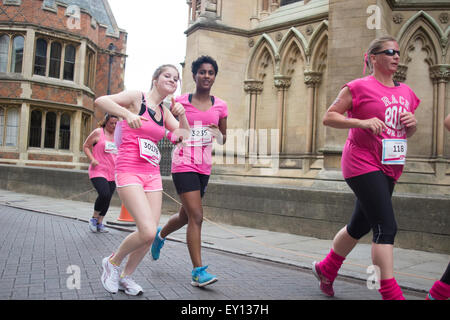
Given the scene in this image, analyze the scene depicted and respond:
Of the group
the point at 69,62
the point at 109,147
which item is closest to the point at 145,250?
the point at 109,147

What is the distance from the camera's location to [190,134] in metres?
4.29

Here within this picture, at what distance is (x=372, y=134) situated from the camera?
3.45 meters

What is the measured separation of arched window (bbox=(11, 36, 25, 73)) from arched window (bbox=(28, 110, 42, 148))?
250 cm

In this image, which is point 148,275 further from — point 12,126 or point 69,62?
point 69,62

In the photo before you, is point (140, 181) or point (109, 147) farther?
point (109, 147)

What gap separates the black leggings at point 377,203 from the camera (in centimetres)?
327

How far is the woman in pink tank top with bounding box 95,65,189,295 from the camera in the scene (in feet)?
12.0

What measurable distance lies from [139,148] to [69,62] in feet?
79.3

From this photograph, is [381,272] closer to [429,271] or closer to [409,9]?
[429,271]

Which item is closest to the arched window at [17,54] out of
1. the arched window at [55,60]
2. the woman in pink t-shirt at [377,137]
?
the arched window at [55,60]

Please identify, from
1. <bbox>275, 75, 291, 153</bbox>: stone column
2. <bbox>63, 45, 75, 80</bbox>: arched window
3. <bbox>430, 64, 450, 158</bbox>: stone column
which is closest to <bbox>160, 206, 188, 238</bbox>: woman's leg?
<bbox>430, 64, 450, 158</bbox>: stone column

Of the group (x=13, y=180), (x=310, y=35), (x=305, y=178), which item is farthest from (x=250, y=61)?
(x=13, y=180)

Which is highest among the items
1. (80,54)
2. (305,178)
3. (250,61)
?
(80,54)

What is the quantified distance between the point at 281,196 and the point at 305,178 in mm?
4446
